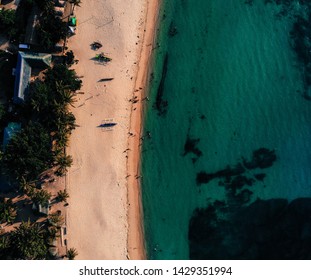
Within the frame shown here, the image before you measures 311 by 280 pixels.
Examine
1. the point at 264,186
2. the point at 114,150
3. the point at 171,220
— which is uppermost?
the point at 114,150

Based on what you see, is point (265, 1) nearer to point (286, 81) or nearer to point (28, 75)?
point (286, 81)

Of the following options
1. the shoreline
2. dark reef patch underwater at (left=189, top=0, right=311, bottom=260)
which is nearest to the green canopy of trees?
the shoreline

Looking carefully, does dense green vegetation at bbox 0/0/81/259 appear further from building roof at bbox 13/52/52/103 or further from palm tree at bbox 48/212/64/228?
building roof at bbox 13/52/52/103

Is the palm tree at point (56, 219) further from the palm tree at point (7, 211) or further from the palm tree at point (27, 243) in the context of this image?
the palm tree at point (7, 211)

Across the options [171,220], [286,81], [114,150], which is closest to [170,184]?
[171,220]

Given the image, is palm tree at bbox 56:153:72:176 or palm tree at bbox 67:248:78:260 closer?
palm tree at bbox 56:153:72:176

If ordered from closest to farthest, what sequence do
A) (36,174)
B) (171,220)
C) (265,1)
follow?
(36,174)
(171,220)
(265,1)

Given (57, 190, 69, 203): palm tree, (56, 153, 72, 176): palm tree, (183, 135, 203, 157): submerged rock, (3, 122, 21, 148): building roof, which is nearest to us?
(3, 122, 21, 148): building roof
